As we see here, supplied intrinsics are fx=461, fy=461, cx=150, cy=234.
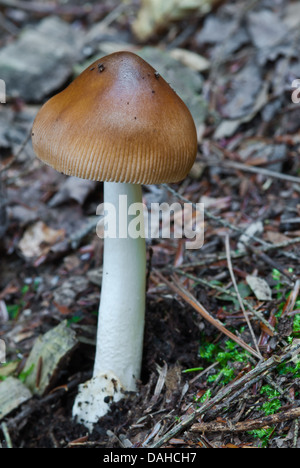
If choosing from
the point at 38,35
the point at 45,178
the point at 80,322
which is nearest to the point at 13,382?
the point at 80,322

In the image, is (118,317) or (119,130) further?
(118,317)

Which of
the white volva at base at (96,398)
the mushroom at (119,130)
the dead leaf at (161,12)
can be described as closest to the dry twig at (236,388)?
the white volva at base at (96,398)

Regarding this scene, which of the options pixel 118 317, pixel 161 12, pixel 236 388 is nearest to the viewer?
pixel 236 388

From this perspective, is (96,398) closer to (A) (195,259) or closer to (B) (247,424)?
(B) (247,424)

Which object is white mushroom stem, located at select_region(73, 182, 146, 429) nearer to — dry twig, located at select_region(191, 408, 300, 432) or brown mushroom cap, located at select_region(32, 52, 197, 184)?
brown mushroom cap, located at select_region(32, 52, 197, 184)

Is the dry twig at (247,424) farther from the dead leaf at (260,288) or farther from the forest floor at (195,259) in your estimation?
the dead leaf at (260,288)

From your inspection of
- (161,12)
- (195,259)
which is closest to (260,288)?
(195,259)

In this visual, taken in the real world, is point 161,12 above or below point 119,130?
above
